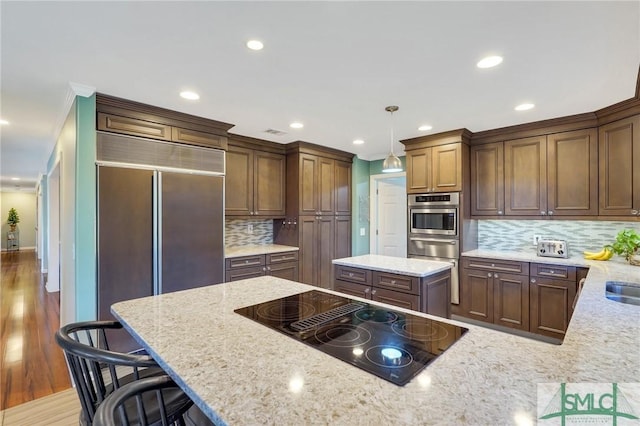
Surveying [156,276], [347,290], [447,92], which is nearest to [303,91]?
[447,92]

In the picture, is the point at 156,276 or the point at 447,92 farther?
the point at 156,276

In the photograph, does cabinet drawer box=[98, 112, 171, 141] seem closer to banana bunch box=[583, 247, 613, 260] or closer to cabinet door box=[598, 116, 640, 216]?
cabinet door box=[598, 116, 640, 216]

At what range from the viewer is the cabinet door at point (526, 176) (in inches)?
139

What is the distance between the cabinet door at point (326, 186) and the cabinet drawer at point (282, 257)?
0.86 metres

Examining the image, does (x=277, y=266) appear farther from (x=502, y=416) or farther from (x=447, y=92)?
(x=502, y=416)

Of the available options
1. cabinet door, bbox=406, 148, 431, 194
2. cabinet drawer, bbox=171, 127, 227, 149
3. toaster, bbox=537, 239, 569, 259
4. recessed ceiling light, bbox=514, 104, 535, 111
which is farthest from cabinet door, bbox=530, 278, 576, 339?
cabinet drawer, bbox=171, 127, 227, 149

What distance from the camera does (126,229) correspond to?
280 centimetres

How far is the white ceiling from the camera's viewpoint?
5.28 ft

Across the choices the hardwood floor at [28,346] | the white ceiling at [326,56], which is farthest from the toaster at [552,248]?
the hardwood floor at [28,346]

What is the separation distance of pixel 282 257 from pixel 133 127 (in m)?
2.32

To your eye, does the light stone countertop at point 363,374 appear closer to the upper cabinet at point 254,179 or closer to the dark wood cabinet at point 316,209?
the upper cabinet at point 254,179

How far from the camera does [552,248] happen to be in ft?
11.2

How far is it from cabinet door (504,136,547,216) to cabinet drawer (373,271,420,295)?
204 centimetres

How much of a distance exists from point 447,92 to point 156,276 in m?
3.19
